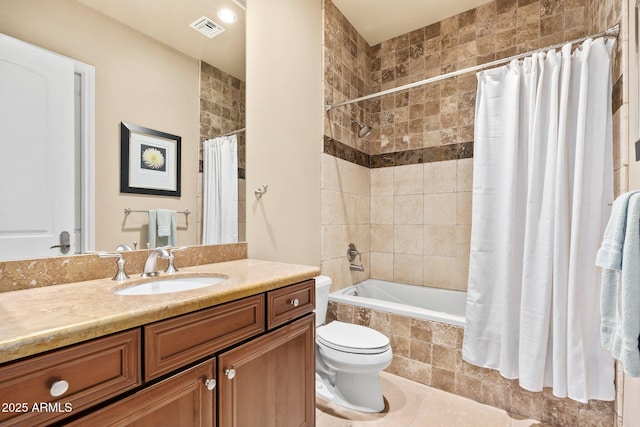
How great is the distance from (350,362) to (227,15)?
203 centimetres

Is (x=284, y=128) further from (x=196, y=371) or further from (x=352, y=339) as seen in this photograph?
(x=196, y=371)

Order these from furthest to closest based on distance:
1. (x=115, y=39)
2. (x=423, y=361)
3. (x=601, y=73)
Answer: (x=423, y=361) → (x=601, y=73) → (x=115, y=39)

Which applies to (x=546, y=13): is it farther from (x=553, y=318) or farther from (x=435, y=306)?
(x=435, y=306)

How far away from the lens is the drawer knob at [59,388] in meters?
0.59

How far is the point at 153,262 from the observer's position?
118 centimetres

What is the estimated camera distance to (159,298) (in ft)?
2.72

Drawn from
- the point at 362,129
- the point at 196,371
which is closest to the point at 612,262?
the point at 196,371

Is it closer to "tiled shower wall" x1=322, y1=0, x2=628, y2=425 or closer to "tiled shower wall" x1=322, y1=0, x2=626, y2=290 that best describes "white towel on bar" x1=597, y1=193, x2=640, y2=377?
"tiled shower wall" x1=322, y1=0, x2=628, y2=425

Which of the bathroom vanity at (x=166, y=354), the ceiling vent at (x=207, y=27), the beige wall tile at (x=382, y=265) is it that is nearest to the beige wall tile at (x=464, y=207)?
the beige wall tile at (x=382, y=265)

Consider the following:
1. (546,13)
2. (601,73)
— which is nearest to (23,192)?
(601,73)

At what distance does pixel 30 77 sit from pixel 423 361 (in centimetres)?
240

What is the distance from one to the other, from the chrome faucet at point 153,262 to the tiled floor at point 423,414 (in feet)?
4.02

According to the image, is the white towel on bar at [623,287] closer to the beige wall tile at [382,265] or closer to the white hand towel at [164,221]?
the white hand towel at [164,221]

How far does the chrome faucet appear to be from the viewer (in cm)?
117
